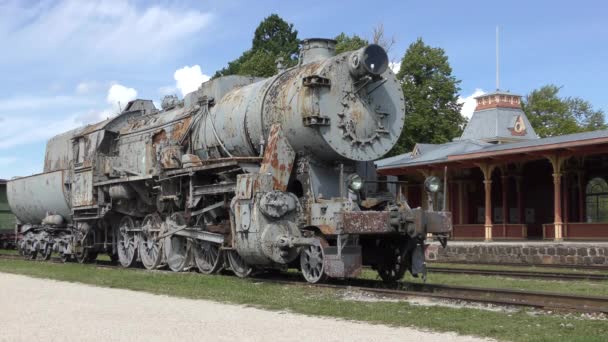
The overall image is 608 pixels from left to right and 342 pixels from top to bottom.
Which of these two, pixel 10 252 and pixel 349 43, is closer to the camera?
pixel 10 252

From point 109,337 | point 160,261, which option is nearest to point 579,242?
point 160,261

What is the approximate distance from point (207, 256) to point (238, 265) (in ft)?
5.07

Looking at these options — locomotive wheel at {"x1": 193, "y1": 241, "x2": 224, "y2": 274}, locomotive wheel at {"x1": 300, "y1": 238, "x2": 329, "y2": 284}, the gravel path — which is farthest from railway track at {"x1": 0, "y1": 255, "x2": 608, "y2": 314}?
the gravel path

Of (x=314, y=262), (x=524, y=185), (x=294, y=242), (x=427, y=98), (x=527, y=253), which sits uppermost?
(x=427, y=98)

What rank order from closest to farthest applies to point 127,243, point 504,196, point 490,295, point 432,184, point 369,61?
point 490,295 < point 369,61 < point 432,184 < point 127,243 < point 504,196

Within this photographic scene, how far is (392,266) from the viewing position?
14.1 m

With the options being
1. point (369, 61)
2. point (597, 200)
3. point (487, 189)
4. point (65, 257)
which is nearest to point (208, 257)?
point (369, 61)

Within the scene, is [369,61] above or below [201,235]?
above

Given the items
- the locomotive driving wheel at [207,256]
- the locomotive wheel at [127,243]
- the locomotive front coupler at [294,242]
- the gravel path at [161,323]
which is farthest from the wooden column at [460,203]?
the gravel path at [161,323]

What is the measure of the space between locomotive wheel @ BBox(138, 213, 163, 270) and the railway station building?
10239 millimetres

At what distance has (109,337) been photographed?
809 centimetres

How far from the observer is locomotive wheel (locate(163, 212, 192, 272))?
667 inches

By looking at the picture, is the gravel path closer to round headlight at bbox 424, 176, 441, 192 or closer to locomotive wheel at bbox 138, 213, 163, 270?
round headlight at bbox 424, 176, 441, 192

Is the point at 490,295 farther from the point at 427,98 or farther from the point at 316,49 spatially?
the point at 427,98
